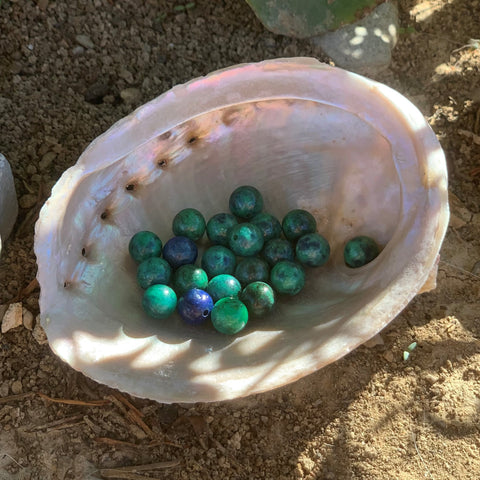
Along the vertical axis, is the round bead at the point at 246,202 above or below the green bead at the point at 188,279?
above

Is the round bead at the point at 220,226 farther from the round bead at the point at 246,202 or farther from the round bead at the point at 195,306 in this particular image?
the round bead at the point at 195,306

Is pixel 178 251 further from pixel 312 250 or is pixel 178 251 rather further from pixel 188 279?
pixel 312 250

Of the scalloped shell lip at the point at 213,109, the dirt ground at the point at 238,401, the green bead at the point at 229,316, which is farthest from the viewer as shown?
the dirt ground at the point at 238,401

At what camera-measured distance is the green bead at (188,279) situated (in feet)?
7.69

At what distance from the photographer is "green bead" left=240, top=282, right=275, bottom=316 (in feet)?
7.39

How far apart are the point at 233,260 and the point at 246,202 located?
0.22m

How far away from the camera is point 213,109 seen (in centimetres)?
226

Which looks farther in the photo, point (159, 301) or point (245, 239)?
point (245, 239)

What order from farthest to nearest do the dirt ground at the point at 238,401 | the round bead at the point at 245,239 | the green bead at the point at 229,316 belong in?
the round bead at the point at 245,239 → the dirt ground at the point at 238,401 → the green bead at the point at 229,316

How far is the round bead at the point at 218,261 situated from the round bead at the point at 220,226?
0.20 ft

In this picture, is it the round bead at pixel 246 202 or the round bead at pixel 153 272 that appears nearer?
the round bead at pixel 153 272

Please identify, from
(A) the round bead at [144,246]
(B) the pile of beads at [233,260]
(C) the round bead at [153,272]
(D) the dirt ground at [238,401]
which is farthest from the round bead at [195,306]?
(D) the dirt ground at [238,401]

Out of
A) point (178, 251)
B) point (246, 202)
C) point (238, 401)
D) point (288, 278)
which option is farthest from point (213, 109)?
point (238, 401)

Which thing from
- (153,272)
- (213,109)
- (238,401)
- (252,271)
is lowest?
(238,401)
